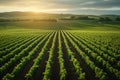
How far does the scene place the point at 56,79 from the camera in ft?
55.8

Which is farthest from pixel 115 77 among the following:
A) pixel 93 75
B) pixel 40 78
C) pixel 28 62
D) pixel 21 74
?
pixel 28 62

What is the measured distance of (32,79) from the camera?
1694cm

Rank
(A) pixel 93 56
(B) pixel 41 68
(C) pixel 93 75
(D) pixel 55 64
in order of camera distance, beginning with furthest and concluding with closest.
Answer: (A) pixel 93 56 < (D) pixel 55 64 < (B) pixel 41 68 < (C) pixel 93 75

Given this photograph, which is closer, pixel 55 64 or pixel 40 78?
pixel 40 78

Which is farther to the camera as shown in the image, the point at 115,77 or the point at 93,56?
the point at 93,56

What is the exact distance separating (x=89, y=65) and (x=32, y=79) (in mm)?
6990

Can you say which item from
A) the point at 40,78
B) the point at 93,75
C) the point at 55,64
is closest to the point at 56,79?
the point at 40,78

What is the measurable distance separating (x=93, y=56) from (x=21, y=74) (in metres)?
10.7

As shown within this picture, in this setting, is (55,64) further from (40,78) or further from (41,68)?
(40,78)

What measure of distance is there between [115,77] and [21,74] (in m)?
8.67

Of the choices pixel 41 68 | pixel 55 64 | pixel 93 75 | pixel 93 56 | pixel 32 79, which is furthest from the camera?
pixel 93 56

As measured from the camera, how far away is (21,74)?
60.7 feet

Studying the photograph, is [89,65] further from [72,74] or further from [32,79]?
[32,79]

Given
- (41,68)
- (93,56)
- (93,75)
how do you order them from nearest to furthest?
(93,75) → (41,68) → (93,56)
